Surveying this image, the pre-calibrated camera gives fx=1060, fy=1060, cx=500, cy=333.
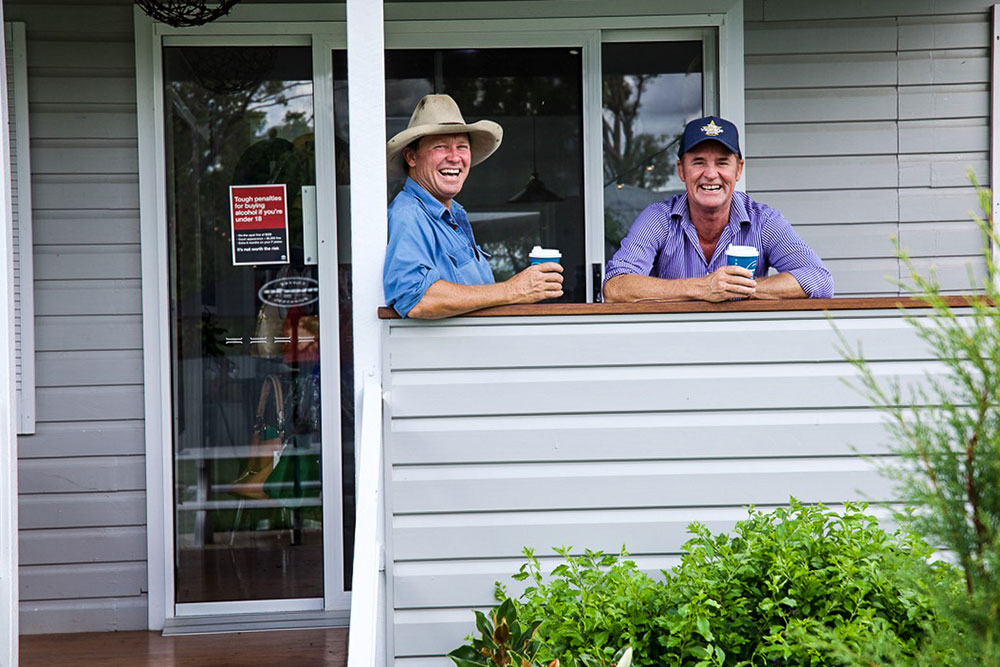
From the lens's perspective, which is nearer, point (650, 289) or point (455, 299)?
point (455, 299)

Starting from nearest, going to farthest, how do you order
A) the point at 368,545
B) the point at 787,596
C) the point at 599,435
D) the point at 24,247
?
the point at 368,545, the point at 787,596, the point at 599,435, the point at 24,247

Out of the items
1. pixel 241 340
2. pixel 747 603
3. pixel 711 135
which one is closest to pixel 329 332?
pixel 241 340

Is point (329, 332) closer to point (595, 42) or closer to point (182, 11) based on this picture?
point (182, 11)

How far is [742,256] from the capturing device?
2863 mm

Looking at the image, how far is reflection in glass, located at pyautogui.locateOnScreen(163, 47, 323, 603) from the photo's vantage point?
163 inches

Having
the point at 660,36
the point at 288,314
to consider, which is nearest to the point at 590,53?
the point at 660,36

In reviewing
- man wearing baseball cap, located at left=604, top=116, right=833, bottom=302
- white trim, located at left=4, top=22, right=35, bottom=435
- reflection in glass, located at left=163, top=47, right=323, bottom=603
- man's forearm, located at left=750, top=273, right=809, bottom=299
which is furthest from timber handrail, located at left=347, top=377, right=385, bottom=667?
white trim, located at left=4, top=22, right=35, bottom=435

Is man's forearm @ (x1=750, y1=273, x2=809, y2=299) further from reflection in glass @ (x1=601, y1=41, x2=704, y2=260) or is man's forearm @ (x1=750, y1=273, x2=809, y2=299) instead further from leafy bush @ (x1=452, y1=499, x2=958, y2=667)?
reflection in glass @ (x1=601, y1=41, x2=704, y2=260)

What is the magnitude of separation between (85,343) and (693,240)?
92.4 inches

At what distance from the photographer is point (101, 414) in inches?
161

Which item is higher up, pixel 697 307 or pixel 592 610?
pixel 697 307

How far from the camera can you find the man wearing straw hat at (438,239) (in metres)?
2.87

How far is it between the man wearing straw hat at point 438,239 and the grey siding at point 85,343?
4.43 feet

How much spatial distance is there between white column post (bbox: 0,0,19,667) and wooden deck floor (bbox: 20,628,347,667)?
763 mm
